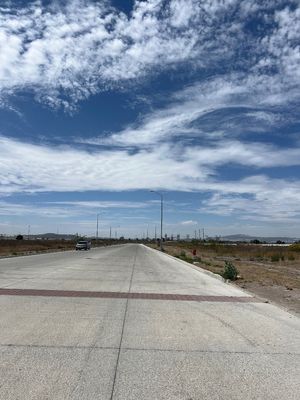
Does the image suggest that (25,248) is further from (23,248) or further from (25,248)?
(23,248)

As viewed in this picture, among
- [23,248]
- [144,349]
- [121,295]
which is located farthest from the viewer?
[23,248]

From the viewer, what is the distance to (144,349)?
26.5 ft

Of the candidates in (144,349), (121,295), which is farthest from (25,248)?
(144,349)

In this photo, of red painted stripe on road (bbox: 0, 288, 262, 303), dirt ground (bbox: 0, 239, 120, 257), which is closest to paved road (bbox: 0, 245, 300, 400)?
red painted stripe on road (bbox: 0, 288, 262, 303)

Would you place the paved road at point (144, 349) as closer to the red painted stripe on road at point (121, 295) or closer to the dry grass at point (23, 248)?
the red painted stripe on road at point (121, 295)

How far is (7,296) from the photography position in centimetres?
1412

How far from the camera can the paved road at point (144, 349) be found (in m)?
5.99

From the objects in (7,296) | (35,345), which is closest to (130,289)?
(7,296)

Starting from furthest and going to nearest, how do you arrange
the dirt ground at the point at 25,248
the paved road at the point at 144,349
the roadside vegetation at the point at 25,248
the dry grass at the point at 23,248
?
the dry grass at the point at 23,248 < the roadside vegetation at the point at 25,248 < the dirt ground at the point at 25,248 < the paved road at the point at 144,349

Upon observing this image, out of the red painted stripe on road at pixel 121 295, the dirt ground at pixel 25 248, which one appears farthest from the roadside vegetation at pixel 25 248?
the red painted stripe on road at pixel 121 295

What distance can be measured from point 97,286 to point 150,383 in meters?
12.1

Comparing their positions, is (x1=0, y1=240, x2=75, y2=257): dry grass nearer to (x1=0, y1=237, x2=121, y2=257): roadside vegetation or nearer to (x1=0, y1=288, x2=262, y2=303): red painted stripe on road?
(x1=0, y1=237, x2=121, y2=257): roadside vegetation

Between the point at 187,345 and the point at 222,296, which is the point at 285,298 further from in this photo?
the point at 187,345

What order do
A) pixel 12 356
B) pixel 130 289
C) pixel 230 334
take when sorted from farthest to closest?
pixel 130 289
pixel 230 334
pixel 12 356
